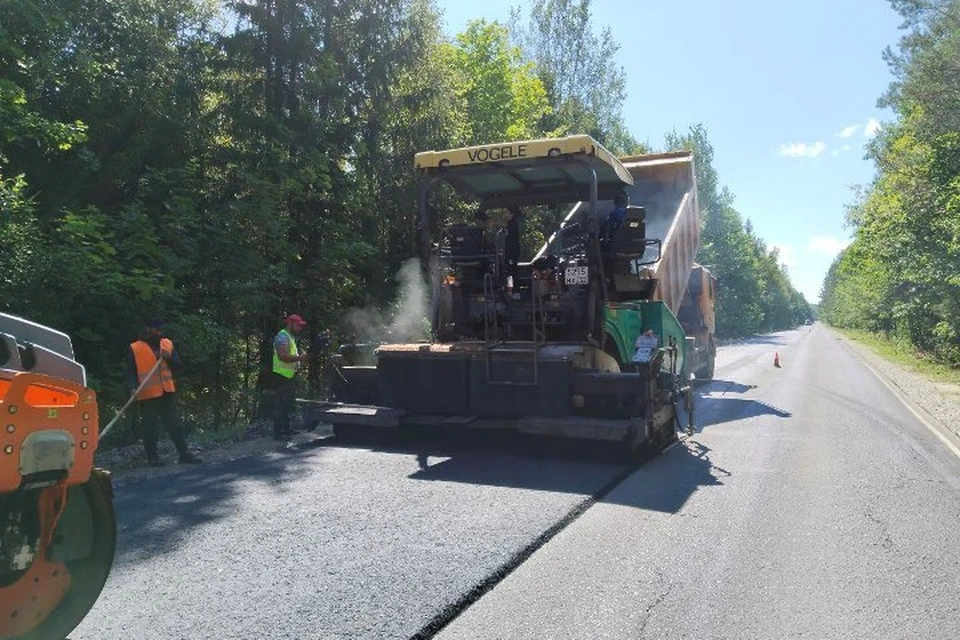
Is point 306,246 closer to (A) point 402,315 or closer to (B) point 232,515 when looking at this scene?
(A) point 402,315

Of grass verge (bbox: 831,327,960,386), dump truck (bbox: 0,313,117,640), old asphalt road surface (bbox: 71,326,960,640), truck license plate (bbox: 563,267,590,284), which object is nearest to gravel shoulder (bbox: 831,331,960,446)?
grass verge (bbox: 831,327,960,386)

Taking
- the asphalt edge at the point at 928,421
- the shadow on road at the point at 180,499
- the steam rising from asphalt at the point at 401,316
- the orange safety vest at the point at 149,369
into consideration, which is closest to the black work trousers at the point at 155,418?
the orange safety vest at the point at 149,369

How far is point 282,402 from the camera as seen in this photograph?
921 centimetres

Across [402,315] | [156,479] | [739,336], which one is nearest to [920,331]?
[739,336]

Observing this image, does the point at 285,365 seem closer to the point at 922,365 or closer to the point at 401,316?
the point at 401,316

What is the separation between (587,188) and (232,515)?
18.8ft

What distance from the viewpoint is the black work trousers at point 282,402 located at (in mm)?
9117

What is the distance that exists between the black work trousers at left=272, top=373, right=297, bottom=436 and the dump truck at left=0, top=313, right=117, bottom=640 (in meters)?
5.86

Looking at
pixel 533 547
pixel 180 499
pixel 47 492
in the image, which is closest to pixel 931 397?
pixel 533 547

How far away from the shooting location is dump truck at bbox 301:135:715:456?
25.3 feet

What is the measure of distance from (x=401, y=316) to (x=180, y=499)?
848 centimetres

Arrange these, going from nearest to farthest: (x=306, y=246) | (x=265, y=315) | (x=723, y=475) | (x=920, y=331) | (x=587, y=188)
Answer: (x=723, y=475) → (x=587, y=188) → (x=265, y=315) → (x=306, y=246) → (x=920, y=331)

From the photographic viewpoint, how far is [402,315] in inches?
563

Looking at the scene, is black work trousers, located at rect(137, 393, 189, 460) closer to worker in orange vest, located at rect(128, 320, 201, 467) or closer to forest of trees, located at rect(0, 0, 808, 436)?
worker in orange vest, located at rect(128, 320, 201, 467)
